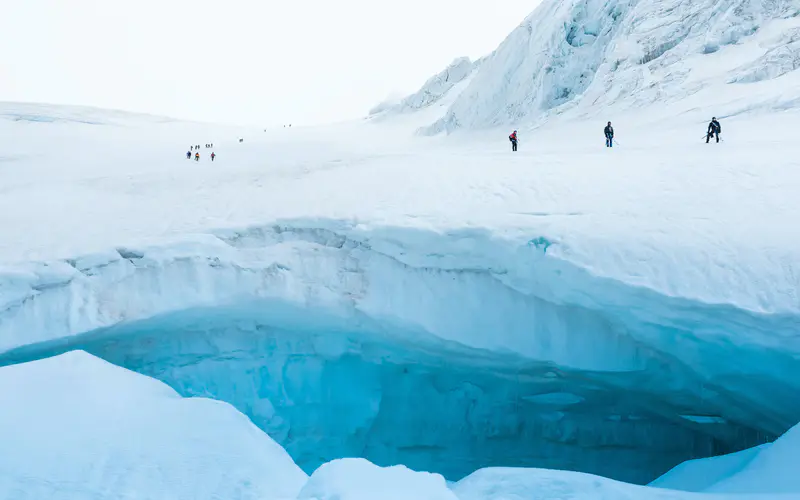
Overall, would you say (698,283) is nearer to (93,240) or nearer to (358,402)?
(358,402)

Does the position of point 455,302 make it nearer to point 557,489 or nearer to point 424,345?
point 424,345

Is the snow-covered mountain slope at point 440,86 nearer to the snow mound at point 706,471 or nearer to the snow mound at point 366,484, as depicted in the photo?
the snow mound at point 706,471

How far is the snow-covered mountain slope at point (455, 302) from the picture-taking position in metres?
6.12

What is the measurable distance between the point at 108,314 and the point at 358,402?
3399mm

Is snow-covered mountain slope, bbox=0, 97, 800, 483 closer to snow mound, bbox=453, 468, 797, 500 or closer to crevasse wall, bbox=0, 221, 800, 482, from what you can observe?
crevasse wall, bbox=0, 221, 800, 482

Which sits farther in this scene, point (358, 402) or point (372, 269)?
point (358, 402)

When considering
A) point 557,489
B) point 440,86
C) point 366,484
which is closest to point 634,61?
A: point 557,489

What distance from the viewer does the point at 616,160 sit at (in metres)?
9.16

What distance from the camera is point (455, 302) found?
7047 mm

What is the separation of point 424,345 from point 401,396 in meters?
1.19

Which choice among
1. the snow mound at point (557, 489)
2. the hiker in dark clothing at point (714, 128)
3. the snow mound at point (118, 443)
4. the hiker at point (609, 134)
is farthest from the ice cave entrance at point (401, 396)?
the hiker at point (609, 134)

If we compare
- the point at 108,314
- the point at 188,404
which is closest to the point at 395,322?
the point at 188,404

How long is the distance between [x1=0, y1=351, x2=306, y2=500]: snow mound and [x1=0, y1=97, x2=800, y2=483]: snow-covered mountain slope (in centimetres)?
135

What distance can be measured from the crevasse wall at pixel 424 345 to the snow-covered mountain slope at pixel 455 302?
27 mm
